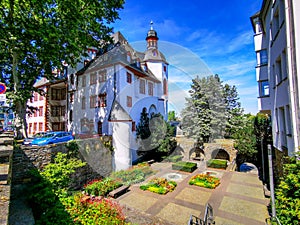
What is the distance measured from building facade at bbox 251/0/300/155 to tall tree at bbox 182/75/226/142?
10789 mm

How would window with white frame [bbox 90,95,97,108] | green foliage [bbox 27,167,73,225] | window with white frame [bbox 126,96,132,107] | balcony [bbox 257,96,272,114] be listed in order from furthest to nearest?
window with white frame [bbox 90,95,97,108] → window with white frame [bbox 126,96,132,107] → balcony [bbox 257,96,272,114] → green foliage [bbox 27,167,73,225]

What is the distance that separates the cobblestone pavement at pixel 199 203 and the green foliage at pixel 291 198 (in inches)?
130

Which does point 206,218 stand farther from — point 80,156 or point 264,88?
point 264,88

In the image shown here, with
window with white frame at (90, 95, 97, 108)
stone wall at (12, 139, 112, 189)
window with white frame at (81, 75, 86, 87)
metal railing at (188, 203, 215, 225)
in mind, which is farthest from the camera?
window with white frame at (81, 75, 86, 87)

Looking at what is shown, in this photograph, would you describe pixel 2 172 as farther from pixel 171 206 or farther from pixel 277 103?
pixel 277 103

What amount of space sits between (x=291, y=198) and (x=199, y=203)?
6.02 metres

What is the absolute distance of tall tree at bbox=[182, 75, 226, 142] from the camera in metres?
22.9

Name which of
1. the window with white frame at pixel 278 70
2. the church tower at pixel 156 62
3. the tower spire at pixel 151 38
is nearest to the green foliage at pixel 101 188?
the window with white frame at pixel 278 70

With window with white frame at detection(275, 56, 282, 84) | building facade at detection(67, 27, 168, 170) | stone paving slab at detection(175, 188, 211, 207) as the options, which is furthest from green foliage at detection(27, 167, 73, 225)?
window with white frame at detection(275, 56, 282, 84)

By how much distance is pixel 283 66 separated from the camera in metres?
8.25

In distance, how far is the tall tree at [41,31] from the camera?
10.2 m

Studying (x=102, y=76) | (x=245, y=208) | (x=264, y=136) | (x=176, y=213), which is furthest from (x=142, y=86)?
(x=245, y=208)

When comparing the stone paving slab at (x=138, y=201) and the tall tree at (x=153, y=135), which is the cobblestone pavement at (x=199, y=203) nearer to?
the stone paving slab at (x=138, y=201)

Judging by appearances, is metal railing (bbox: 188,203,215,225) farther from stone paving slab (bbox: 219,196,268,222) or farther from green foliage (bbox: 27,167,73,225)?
green foliage (bbox: 27,167,73,225)
